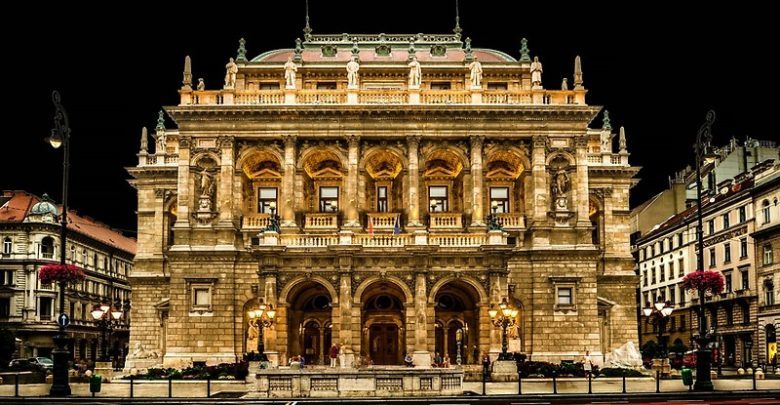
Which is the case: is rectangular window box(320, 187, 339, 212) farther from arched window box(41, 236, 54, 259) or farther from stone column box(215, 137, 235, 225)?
arched window box(41, 236, 54, 259)

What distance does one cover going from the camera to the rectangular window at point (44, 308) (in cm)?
8575

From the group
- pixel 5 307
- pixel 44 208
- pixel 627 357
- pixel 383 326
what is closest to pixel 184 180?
pixel 383 326

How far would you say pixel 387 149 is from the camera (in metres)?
58.8

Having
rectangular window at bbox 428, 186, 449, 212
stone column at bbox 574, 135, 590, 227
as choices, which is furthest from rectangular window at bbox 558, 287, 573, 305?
rectangular window at bbox 428, 186, 449, 212

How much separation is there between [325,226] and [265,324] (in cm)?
836

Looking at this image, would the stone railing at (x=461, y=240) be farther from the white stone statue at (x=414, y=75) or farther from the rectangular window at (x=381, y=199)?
the white stone statue at (x=414, y=75)

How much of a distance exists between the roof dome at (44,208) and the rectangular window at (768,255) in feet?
202

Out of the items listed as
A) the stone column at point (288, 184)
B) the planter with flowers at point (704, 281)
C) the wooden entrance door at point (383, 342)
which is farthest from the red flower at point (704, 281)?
the stone column at point (288, 184)

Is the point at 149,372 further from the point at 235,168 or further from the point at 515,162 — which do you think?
the point at 515,162

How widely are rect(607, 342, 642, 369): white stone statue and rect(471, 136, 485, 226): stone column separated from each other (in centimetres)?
1139

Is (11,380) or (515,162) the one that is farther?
(515,162)

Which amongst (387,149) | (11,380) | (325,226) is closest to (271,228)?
(325,226)

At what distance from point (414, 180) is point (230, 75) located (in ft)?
44.8

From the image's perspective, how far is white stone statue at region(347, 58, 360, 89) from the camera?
59.1 metres
